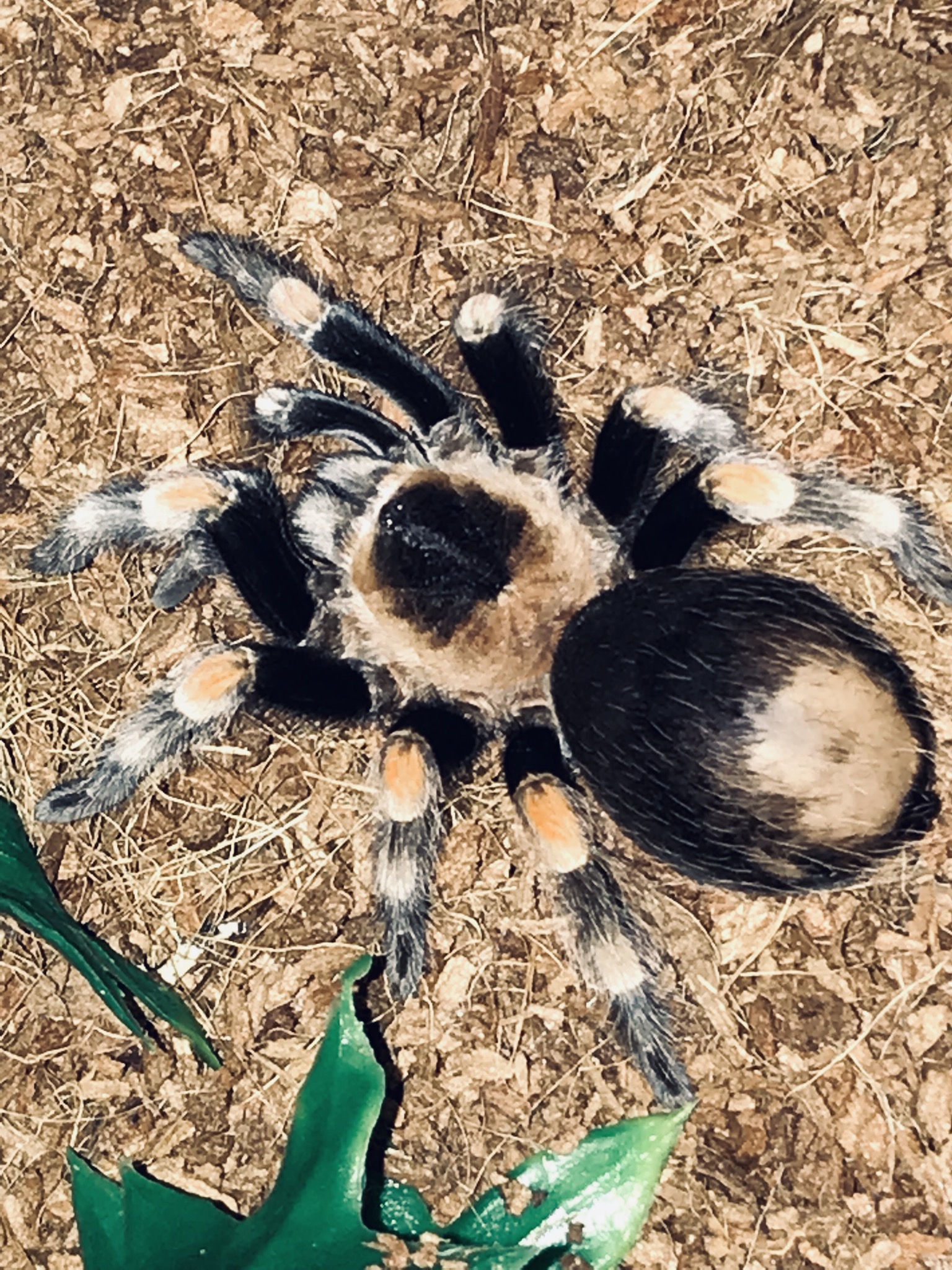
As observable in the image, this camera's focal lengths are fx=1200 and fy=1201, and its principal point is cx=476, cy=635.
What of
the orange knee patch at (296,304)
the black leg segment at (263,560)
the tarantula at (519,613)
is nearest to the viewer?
the tarantula at (519,613)

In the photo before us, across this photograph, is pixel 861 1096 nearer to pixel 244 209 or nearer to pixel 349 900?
pixel 349 900

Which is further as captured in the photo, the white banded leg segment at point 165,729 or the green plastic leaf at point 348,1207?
the white banded leg segment at point 165,729

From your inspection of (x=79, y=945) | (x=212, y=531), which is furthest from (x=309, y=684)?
(x=79, y=945)

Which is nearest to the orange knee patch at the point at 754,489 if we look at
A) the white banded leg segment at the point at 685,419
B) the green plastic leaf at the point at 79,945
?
the white banded leg segment at the point at 685,419

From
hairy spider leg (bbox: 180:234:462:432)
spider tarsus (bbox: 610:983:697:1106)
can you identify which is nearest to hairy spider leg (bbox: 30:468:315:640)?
hairy spider leg (bbox: 180:234:462:432)

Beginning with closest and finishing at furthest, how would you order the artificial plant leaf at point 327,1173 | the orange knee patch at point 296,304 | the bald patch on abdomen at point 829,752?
the bald patch on abdomen at point 829,752, the artificial plant leaf at point 327,1173, the orange knee patch at point 296,304

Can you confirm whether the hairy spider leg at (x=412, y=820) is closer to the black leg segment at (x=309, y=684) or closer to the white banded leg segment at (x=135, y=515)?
the black leg segment at (x=309, y=684)

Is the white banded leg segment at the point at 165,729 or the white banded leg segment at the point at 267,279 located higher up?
the white banded leg segment at the point at 267,279

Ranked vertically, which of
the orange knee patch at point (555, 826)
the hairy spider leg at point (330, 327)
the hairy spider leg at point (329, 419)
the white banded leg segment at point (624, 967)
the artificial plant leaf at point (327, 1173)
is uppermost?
the hairy spider leg at point (330, 327)
